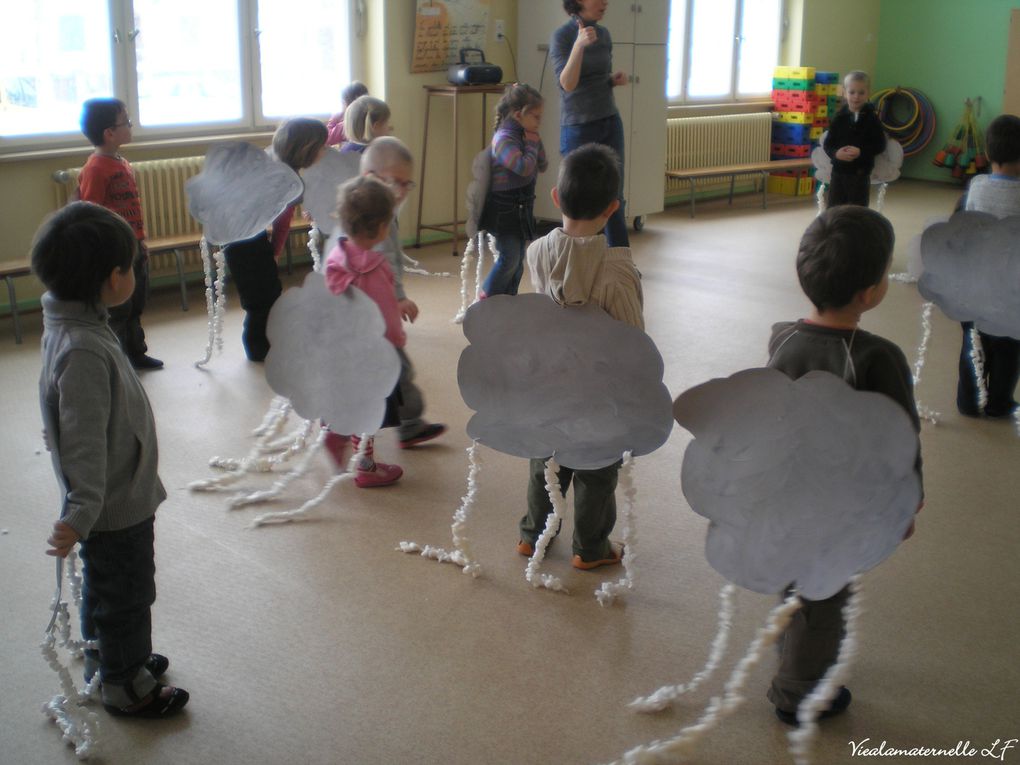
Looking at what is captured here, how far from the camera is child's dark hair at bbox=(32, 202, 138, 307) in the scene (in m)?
1.99

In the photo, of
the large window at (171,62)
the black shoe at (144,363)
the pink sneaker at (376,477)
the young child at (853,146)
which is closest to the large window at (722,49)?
the young child at (853,146)

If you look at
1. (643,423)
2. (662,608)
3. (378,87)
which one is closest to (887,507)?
(643,423)

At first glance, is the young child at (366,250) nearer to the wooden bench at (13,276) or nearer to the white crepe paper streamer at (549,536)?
the white crepe paper streamer at (549,536)

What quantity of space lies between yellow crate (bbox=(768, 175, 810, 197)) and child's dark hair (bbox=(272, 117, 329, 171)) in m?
6.91

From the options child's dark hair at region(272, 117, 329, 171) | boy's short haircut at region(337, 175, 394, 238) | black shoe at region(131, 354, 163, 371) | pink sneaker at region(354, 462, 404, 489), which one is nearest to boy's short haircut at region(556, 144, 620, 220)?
boy's short haircut at region(337, 175, 394, 238)

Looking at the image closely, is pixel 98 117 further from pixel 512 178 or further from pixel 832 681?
pixel 832 681

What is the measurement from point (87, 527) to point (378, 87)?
5526 millimetres

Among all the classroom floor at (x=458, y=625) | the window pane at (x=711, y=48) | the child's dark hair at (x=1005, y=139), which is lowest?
the classroom floor at (x=458, y=625)

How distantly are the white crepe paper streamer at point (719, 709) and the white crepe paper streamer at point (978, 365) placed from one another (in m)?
2.17

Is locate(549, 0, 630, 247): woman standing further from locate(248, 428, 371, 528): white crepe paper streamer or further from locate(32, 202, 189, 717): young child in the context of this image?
locate(32, 202, 189, 717): young child

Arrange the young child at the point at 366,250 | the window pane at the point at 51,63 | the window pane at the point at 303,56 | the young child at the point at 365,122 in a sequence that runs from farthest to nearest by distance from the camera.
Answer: the window pane at the point at 303,56, the window pane at the point at 51,63, the young child at the point at 365,122, the young child at the point at 366,250

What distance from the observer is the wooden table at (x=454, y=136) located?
22.9 feet

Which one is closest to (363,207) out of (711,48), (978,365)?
(978,365)

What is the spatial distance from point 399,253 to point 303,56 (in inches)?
136
